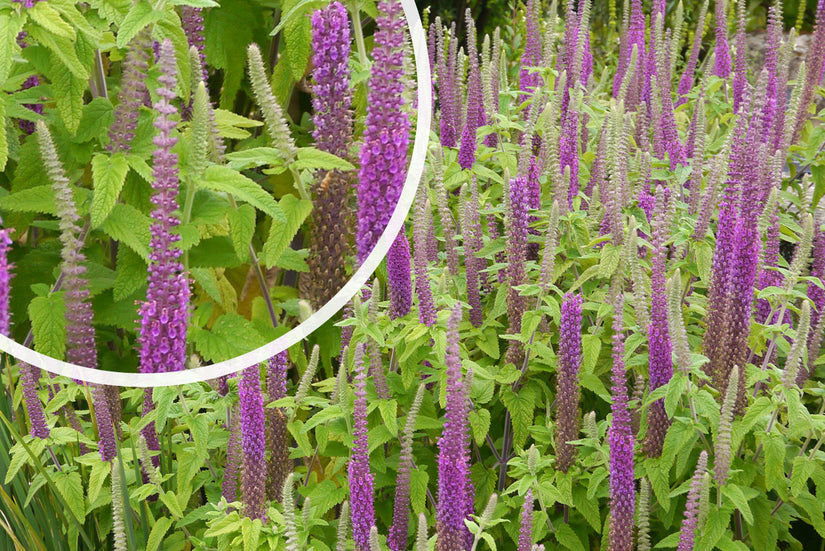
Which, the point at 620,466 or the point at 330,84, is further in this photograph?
the point at 620,466

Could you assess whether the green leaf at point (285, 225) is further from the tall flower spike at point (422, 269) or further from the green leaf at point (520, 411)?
the green leaf at point (520, 411)

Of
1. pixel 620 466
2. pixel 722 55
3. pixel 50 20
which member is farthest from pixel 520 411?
pixel 722 55

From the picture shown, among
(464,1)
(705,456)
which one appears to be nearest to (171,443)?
(705,456)

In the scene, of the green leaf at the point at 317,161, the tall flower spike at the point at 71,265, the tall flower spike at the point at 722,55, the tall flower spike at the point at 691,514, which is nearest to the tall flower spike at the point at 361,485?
the green leaf at the point at 317,161

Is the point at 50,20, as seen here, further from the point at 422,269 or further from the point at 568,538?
the point at 568,538

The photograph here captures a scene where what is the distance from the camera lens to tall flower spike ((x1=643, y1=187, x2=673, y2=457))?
2072mm

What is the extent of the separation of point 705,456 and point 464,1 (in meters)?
5.82

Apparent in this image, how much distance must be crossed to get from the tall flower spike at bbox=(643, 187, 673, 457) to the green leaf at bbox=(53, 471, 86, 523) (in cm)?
138

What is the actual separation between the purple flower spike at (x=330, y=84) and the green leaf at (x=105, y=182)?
0.34 m

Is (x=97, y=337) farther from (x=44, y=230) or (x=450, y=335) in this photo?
(x=450, y=335)

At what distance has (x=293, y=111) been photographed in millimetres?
1674

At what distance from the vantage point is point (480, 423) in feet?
7.34

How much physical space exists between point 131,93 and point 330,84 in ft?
1.13

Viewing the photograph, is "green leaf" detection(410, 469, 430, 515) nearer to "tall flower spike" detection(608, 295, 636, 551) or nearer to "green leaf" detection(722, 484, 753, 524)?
"tall flower spike" detection(608, 295, 636, 551)
